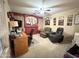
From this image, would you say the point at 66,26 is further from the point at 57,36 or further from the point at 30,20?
the point at 30,20

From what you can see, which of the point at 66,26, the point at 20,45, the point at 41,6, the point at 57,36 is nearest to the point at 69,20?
the point at 66,26

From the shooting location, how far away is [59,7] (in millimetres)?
1450

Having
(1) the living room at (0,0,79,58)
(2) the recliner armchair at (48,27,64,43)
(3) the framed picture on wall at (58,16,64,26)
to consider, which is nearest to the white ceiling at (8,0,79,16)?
(1) the living room at (0,0,79,58)

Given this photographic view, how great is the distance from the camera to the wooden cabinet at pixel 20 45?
162 centimetres

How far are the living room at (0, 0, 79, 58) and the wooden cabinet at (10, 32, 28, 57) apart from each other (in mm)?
18

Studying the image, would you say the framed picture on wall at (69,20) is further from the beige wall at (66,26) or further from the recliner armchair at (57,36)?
the recliner armchair at (57,36)

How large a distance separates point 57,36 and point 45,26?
265mm

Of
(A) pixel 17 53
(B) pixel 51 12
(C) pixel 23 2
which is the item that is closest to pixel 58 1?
(B) pixel 51 12

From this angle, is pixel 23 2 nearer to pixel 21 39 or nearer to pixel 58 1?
pixel 58 1

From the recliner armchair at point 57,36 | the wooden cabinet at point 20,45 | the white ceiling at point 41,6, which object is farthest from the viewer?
the wooden cabinet at point 20,45

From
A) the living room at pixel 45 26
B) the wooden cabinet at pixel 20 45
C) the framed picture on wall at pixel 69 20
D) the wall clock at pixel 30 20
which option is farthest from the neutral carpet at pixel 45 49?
the framed picture on wall at pixel 69 20

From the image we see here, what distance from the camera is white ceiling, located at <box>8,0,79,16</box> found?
1.41 meters

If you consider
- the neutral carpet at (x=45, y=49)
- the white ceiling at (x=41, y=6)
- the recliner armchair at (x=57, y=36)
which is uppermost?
the white ceiling at (x=41, y=6)

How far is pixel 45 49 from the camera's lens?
1.60m
